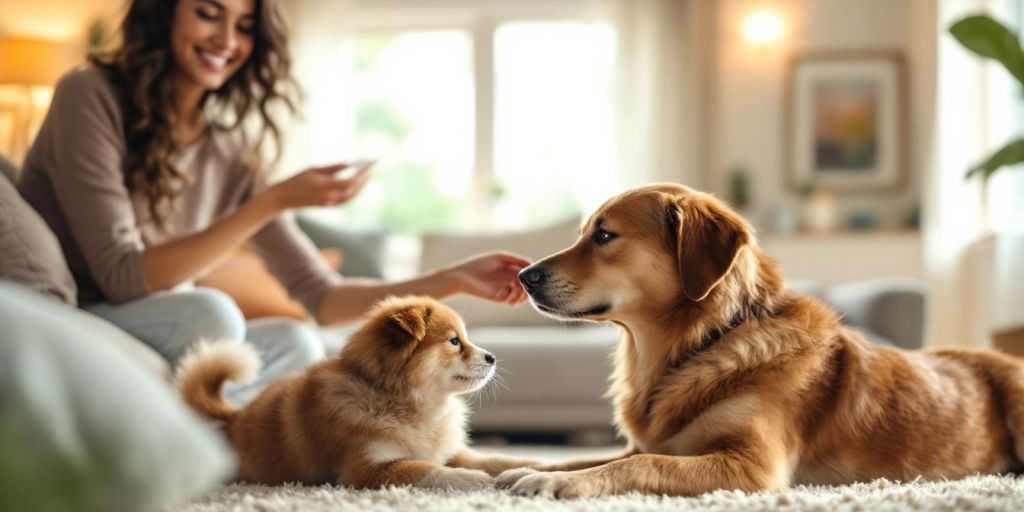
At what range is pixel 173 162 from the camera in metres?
2.31

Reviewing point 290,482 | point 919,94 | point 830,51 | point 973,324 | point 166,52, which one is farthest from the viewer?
point 830,51

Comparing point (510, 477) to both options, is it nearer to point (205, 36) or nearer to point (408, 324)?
point (408, 324)

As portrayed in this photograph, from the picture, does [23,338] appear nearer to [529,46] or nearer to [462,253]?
[462,253]

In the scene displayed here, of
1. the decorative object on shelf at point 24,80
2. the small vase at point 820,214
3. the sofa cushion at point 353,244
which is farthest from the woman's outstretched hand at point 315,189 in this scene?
the small vase at point 820,214

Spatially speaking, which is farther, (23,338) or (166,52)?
(166,52)

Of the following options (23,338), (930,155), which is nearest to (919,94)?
(930,155)

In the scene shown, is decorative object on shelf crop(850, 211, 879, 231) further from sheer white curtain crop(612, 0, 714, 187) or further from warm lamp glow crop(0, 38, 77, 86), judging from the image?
warm lamp glow crop(0, 38, 77, 86)

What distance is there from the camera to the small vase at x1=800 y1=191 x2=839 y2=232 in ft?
19.3

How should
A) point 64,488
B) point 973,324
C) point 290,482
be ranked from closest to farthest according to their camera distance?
point 64,488 → point 290,482 → point 973,324

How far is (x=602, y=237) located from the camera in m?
1.76

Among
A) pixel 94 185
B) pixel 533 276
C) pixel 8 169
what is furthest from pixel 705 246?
pixel 8 169

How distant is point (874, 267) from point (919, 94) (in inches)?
40.5

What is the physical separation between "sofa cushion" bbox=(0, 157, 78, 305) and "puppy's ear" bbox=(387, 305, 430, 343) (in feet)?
2.28

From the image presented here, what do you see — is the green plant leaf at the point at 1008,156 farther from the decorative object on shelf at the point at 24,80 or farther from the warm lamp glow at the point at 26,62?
the warm lamp glow at the point at 26,62
